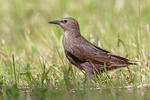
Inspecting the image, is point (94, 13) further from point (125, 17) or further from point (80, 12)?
point (125, 17)

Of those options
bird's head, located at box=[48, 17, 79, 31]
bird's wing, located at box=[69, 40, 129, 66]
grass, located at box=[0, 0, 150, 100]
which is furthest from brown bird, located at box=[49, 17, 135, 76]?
bird's head, located at box=[48, 17, 79, 31]

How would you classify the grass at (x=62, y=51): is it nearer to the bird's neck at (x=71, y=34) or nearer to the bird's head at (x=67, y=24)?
the bird's neck at (x=71, y=34)

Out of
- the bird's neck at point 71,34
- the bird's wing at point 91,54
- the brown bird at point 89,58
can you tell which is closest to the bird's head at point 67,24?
the bird's neck at point 71,34

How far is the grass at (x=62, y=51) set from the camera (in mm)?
5852

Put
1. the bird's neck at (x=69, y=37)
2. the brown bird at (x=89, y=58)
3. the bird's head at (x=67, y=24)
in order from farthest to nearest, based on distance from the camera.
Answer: the bird's head at (x=67, y=24) → the bird's neck at (x=69, y=37) → the brown bird at (x=89, y=58)

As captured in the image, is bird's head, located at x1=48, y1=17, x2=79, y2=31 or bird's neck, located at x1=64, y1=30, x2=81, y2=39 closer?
bird's neck, located at x1=64, y1=30, x2=81, y2=39

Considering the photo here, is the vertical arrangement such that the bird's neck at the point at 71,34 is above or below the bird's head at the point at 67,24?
below

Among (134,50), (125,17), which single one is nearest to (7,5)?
(125,17)

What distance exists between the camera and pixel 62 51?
8.03m

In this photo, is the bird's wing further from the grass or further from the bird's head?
the bird's head

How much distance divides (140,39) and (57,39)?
1.68 metres

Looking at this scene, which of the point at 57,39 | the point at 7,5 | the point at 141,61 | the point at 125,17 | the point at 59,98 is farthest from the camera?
the point at 7,5

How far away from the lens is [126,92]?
5.71 meters

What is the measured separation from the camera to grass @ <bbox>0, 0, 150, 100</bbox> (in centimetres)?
585
